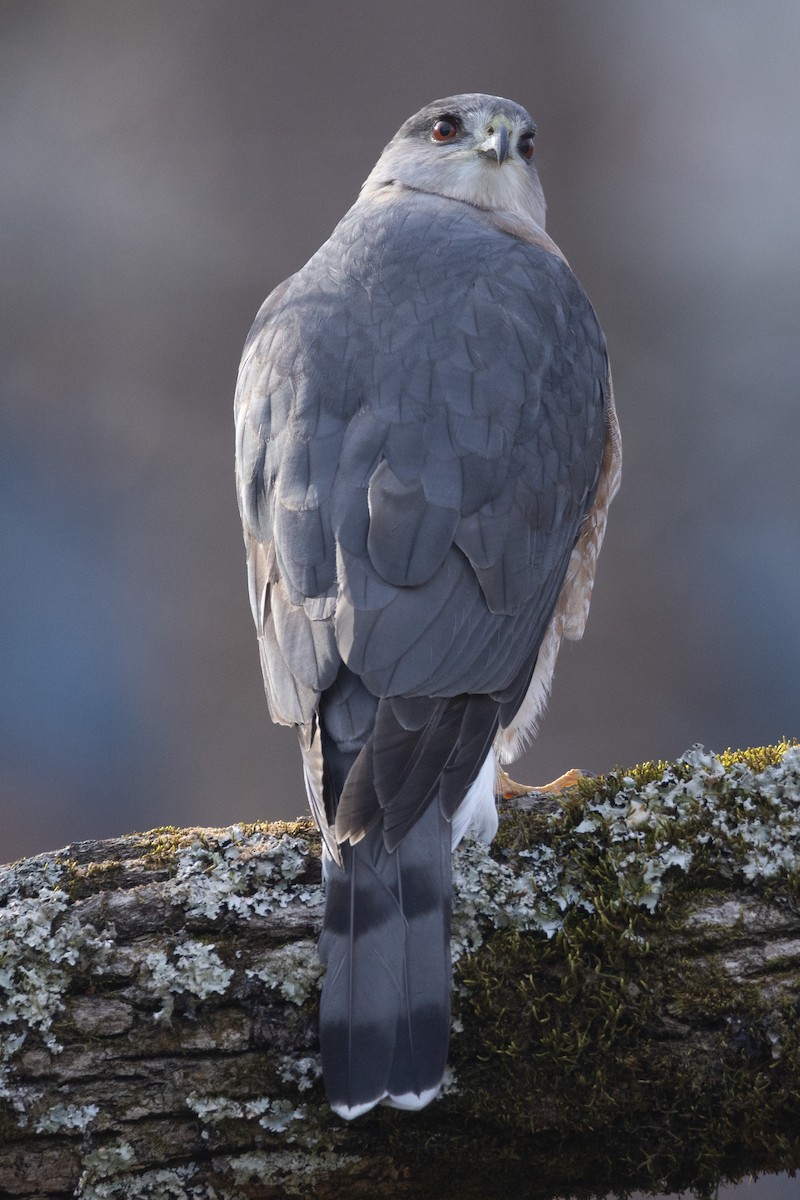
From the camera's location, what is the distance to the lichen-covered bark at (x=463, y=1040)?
5.74 feet

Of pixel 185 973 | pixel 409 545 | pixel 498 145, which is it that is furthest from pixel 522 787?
pixel 498 145

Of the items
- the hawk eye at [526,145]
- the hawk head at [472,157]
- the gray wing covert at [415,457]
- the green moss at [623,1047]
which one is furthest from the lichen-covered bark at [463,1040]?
the hawk eye at [526,145]

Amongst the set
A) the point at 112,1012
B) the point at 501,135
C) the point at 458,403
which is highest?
the point at 501,135

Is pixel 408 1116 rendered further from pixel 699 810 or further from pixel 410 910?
pixel 699 810

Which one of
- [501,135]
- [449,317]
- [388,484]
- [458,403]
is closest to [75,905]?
[388,484]

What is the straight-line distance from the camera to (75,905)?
1.96 metres

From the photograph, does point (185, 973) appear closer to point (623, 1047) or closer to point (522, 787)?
point (623, 1047)

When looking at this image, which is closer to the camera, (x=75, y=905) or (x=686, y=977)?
(x=686, y=977)

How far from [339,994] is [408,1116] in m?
0.20

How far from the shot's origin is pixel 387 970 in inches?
70.0

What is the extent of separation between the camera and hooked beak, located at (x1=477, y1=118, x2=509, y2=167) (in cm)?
328

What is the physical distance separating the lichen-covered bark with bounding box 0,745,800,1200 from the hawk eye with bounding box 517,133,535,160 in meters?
2.22

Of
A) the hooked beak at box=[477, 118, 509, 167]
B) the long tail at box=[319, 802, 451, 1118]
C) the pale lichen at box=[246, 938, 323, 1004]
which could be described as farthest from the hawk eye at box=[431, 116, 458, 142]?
the pale lichen at box=[246, 938, 323, 1004]

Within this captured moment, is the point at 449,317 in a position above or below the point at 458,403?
above
